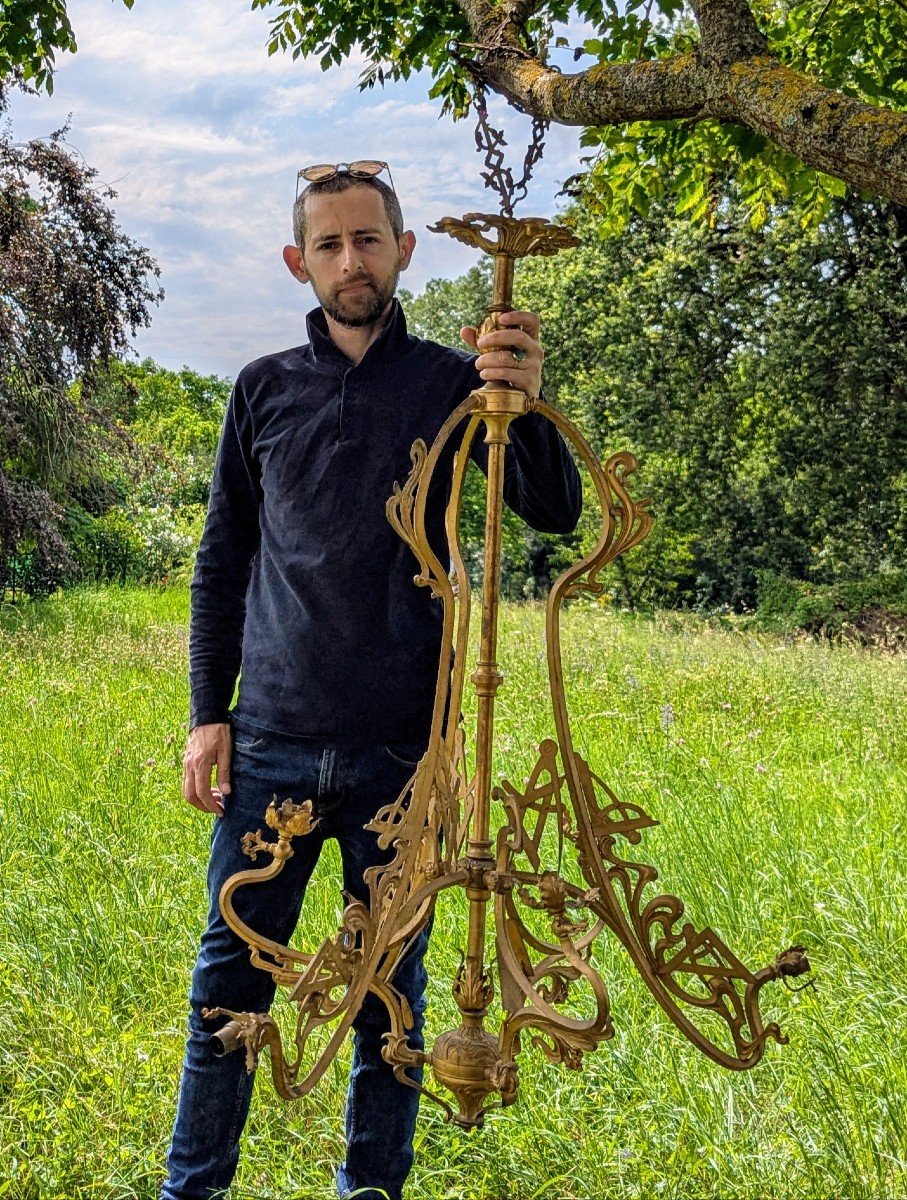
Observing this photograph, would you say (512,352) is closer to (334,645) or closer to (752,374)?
(334,645)

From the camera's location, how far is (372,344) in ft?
7.59

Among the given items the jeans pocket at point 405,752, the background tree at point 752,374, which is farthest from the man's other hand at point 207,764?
the background tree at point 752,374

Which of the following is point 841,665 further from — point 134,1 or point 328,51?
point 134,1

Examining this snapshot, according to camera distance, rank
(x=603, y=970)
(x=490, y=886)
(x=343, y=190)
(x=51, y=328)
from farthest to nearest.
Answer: (x=51, y=328)
(x=603, y=970)
(x=343, y=190)
(x=490, y=886)

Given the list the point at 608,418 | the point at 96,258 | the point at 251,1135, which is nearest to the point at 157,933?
the point at 251,1135

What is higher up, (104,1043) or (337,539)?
(337,539)

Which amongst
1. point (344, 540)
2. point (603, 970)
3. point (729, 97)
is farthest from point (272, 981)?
point (729, 97)

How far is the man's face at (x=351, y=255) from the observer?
7.04 ft

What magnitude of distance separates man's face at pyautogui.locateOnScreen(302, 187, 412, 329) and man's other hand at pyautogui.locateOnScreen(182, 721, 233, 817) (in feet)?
2.92

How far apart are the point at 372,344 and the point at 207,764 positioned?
930mm

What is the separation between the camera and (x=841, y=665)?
880 centimetres

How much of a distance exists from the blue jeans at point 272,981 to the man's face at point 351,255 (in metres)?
0.87

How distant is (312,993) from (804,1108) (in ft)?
6.07

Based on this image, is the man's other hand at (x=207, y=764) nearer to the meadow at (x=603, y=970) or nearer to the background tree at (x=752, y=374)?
the meadow at (x=603, y=970)
